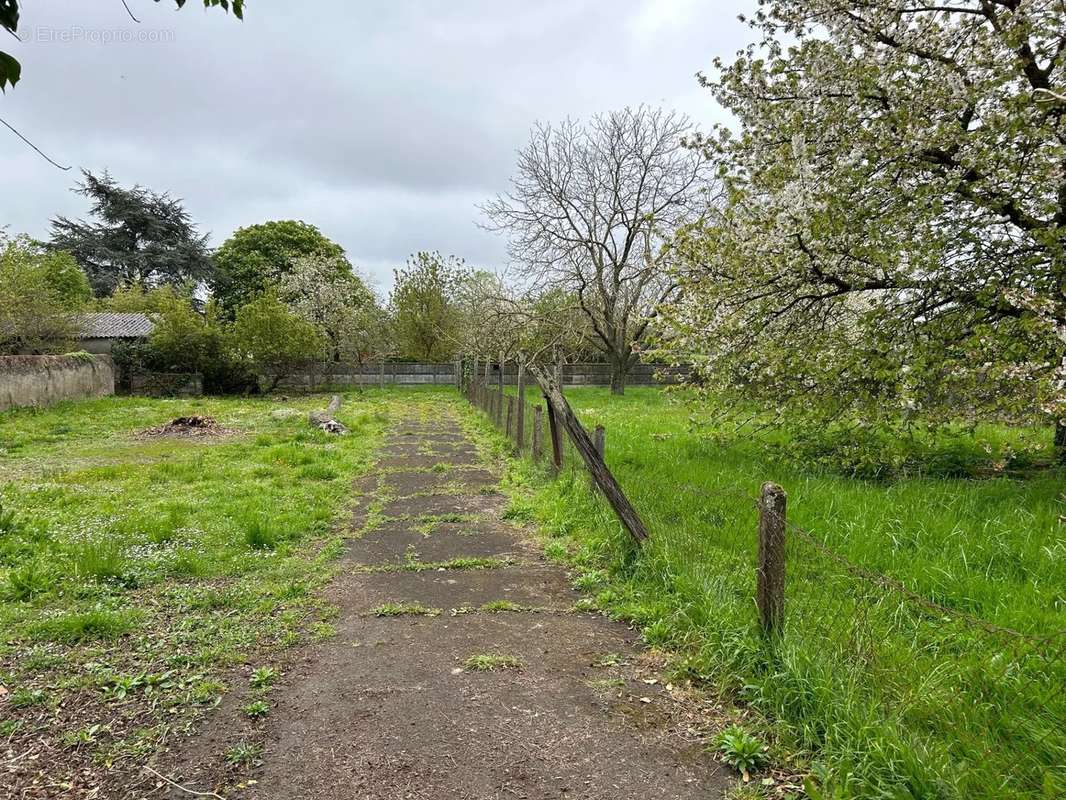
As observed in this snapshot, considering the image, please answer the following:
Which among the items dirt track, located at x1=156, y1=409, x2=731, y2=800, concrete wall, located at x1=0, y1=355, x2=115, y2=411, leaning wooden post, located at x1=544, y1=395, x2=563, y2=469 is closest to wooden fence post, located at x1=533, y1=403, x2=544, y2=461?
leaning wooden post, located at x1=544, y1=395, x2=563, y2=469

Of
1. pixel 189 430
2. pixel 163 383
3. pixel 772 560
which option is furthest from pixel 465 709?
pixel 163 383

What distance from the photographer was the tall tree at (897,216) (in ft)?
17.2

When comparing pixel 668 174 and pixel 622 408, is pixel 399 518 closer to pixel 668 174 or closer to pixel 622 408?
pixel 622 408

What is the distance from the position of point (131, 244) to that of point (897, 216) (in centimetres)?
4340

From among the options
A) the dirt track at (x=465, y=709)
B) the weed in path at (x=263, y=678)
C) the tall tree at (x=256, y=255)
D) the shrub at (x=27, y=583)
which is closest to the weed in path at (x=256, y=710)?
the dirt track at (x=465, y=709)

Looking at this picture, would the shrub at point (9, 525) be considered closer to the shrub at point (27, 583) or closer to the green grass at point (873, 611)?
the shrub at point (27, 583)

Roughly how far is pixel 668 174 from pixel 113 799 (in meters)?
21.6

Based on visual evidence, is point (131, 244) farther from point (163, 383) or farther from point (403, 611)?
point (403, 611)

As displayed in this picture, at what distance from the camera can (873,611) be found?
10.4 ft

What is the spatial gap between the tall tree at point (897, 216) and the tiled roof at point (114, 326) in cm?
2382

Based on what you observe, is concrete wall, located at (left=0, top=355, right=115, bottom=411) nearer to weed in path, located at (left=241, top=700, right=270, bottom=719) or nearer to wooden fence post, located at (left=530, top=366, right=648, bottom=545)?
wooden fence post, located at (left=530, top=366, right=648, bottom=545)

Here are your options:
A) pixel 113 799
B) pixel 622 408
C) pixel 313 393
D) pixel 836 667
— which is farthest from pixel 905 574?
pixel 313 393

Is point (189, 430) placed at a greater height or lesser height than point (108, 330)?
lesser

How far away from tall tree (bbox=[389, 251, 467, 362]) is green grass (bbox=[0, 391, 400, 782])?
21.9 meters
